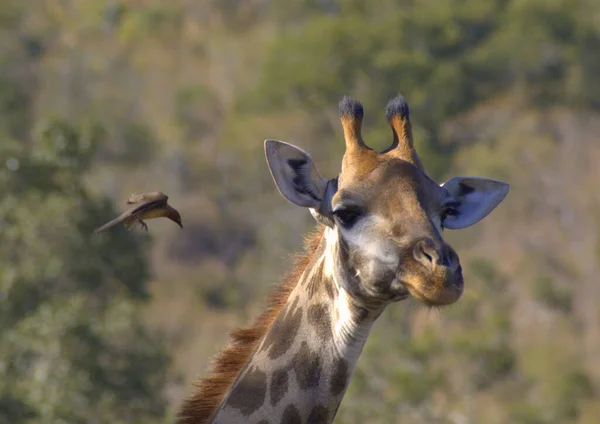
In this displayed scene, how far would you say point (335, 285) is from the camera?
8430 millimetres

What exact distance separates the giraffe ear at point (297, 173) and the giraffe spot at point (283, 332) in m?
0.59

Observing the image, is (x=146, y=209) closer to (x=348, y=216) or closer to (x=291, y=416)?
(x=348, y=216)

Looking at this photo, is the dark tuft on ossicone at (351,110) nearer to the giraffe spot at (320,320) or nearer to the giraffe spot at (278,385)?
the giraffe spot at (320,320)

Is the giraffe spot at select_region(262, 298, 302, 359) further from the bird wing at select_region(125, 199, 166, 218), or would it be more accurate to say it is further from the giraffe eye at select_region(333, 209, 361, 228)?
the bird wing at select_region(125, 199, 166, 218)

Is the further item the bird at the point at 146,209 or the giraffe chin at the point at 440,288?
the bird at the point at 146,209

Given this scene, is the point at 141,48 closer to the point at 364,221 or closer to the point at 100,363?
the point at 100,363

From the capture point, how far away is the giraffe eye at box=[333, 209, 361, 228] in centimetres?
830

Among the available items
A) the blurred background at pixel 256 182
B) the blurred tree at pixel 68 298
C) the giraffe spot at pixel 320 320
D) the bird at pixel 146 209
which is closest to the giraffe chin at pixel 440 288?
the giraffe spot at pixel 320 320

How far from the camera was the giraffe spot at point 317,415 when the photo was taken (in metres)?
8.26

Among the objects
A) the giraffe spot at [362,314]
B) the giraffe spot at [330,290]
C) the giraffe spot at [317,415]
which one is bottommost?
the giraffe spot at [317,415]

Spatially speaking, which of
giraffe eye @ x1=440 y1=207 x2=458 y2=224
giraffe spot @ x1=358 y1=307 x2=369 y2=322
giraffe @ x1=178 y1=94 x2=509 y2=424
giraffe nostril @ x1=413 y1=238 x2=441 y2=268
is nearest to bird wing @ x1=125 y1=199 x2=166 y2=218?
giraffe @ x1=178 y1=94 x2=509 y2=424

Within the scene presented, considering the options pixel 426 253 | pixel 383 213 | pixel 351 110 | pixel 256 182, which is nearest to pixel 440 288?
pixel 426 253

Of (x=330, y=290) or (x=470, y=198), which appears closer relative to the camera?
(x=330, y=290)

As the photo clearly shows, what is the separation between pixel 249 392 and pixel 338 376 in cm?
48
